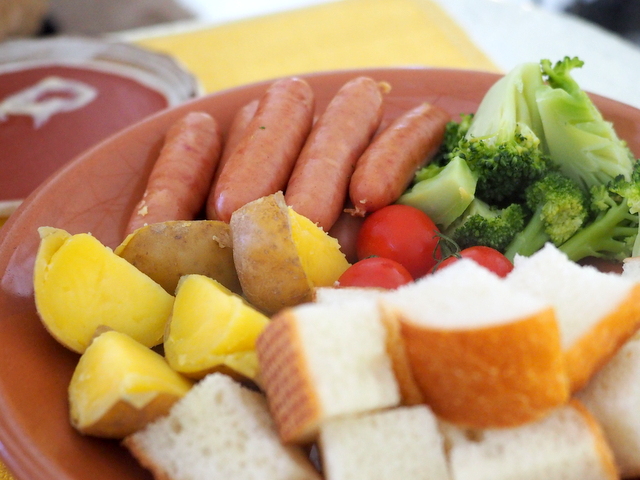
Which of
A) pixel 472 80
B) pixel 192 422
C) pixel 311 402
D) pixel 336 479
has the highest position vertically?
pixel 472 80

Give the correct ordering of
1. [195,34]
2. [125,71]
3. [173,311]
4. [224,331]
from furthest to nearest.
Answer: [195,34] → [125,71] → [173,311] → [224,331]

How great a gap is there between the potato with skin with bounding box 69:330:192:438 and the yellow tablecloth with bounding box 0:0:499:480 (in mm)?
1955

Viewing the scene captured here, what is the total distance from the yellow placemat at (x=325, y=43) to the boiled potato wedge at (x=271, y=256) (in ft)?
5.50

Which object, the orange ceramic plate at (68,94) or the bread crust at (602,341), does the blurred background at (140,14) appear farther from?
the bread crust at (602,341)

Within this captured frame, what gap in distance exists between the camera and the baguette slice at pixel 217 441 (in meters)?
0.98

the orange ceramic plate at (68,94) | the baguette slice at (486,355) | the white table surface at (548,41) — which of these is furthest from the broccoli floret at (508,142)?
the orange ceramic plate at (68,94)

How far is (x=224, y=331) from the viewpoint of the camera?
112 centimetres

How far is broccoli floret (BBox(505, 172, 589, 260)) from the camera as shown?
61.2 inches

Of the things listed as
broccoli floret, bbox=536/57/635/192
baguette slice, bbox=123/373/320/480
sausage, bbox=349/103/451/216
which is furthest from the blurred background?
baguette slice, bbox=123/373/320/480

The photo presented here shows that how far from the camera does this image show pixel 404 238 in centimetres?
155

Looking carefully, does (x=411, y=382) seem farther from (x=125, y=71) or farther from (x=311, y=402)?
Answer: (x=125, y=71)

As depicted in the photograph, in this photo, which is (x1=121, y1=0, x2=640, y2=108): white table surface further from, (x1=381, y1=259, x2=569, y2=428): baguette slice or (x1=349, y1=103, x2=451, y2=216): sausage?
(x1=381, y1=259, x2=569, y2=428): baguette slice

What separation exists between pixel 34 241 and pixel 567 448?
4.46 ft

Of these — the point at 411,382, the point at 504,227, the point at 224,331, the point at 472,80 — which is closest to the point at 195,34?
the point at 472,80
